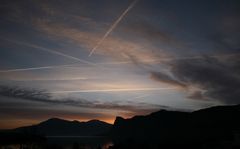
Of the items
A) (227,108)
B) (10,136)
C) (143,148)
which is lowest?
(143,148)

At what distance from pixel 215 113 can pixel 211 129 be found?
33783 millimetres

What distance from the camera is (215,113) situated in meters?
188

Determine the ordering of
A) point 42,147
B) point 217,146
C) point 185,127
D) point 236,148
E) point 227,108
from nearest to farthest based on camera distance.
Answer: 1. point 42,147
2. point 236,148
3. point 217,146
4. point 227,108
5. point 185,127

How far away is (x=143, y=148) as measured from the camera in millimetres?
65312

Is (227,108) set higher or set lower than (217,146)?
higher

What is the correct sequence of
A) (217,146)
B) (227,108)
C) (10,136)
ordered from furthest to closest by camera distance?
(227,108)
(217,146)
(10,136)

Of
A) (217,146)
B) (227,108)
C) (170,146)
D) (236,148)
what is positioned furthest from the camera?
(227,108)

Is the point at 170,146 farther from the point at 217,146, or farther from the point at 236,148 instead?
the point at 236,148

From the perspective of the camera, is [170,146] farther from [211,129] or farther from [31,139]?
[211,129]

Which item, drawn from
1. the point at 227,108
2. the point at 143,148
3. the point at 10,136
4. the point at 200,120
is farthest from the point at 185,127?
the point at 10,136

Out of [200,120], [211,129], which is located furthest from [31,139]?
[200,120]

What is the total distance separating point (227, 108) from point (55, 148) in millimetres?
159020

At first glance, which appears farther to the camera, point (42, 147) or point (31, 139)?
point (42, 147)

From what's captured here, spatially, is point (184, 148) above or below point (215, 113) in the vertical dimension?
below
